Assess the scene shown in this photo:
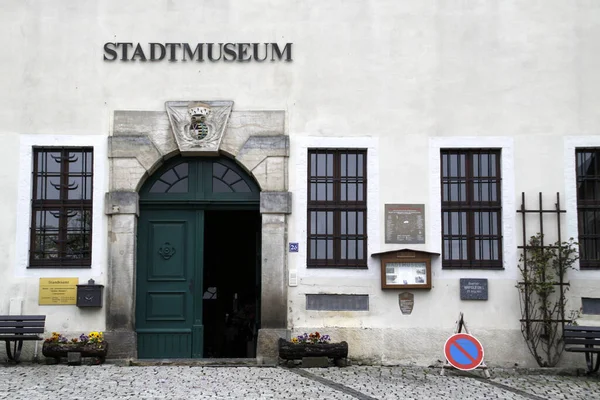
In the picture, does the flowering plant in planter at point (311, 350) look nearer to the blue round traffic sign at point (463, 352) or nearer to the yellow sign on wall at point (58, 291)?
the blue round traffic sign at point (463, 352)

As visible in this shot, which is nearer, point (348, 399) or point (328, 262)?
point (348, 399)

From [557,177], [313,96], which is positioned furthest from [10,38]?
[557,177]

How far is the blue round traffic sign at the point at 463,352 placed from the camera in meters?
11.3

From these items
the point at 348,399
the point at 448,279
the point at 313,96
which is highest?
the point at 313,96

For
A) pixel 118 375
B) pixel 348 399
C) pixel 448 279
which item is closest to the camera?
pixel 348 399

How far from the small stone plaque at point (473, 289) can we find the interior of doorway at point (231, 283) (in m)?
3.00

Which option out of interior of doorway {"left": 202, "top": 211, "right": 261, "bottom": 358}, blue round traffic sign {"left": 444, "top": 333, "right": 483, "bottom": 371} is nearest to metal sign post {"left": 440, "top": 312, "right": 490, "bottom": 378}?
blue round traffic sign {"left": 444, "top": 333, "right": 483, "bottom": 371}

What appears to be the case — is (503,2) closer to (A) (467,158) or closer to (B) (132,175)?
(A) (467,158)

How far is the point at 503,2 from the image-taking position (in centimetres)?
1338

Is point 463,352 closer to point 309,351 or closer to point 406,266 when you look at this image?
point 406,266

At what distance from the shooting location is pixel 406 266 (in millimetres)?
12914

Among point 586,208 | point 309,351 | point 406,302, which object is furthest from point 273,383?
point 586,208

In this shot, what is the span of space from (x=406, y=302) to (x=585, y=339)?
95.3 inches

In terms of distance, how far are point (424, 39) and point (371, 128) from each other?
1507mm
